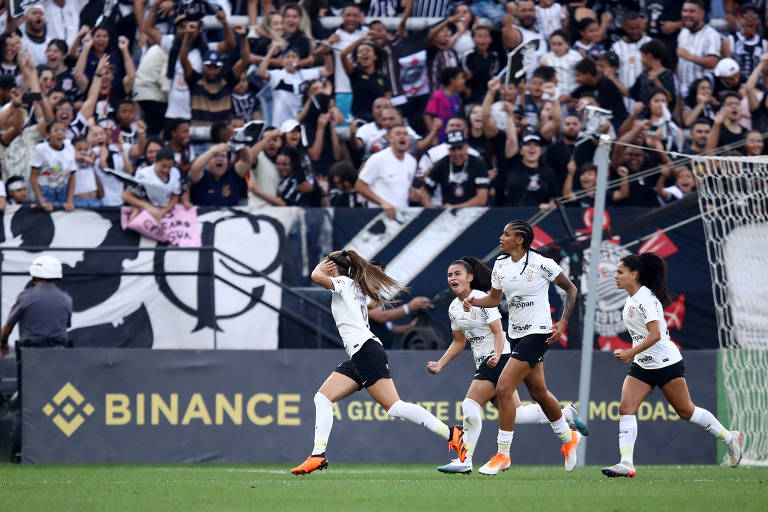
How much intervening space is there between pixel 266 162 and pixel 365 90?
246 cm

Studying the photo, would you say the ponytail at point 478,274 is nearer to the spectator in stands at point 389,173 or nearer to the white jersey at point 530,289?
the white jersey at point 530,289

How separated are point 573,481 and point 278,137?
7.70 meters

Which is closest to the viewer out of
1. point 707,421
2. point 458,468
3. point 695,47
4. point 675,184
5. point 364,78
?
point 458,468

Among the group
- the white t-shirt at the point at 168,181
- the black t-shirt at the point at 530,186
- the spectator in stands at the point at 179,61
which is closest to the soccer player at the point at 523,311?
the black t-shirt at the point at 530,186

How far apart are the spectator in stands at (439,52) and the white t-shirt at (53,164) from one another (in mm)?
5892

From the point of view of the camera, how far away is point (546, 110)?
17594 millimetres

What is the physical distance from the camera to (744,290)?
49.9 ft

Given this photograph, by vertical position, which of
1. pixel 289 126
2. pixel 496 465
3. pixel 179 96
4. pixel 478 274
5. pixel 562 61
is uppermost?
pixel 562 61

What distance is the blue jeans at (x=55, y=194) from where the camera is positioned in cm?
1598

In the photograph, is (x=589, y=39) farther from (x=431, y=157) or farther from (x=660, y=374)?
(x=660, y=374)

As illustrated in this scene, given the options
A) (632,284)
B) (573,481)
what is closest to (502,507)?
(573,481)

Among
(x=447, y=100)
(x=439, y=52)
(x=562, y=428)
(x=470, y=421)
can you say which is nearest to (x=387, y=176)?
(x=447, y=100)

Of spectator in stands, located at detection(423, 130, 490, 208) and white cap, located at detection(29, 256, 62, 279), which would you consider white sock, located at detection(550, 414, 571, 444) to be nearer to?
spectator in stands, located at detection(423, 130, 490, 208)

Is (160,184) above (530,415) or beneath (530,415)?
above
